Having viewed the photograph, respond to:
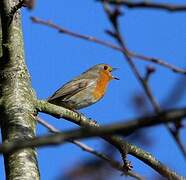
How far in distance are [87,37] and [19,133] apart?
228 cm

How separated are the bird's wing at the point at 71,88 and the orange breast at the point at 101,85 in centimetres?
19

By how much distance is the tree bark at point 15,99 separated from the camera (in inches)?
141

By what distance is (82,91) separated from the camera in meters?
9.62

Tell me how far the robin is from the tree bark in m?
4.17

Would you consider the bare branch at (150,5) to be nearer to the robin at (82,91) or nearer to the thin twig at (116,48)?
the thin twig at (116,48)

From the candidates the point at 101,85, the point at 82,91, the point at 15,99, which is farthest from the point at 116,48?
the point at 101,85

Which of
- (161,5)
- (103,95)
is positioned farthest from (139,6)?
(103,95)

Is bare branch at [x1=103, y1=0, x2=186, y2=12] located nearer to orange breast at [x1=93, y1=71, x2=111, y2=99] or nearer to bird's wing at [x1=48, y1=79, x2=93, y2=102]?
bird's wing at [x1=48, y1=79, x2=93, y2=102]

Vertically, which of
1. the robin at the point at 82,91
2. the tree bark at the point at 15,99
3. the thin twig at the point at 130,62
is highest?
the robin at the point at 82,91

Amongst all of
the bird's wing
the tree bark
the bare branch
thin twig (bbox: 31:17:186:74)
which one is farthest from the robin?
the bare branch

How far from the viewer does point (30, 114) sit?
4.21 meters

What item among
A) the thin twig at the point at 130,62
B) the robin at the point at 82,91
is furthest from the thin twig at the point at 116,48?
the robin at the point at 82,91

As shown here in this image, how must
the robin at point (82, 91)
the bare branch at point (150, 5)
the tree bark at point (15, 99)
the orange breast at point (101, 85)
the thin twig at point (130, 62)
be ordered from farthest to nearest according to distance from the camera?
the orange breast at point (101, 85) → the robin at point (82, 91) → the tree bark at point (15, 99) → the thin twig at point (130, 62) → the bare branch at point (150, 5)

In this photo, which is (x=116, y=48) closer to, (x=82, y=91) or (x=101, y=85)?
(x=82, y=91)
